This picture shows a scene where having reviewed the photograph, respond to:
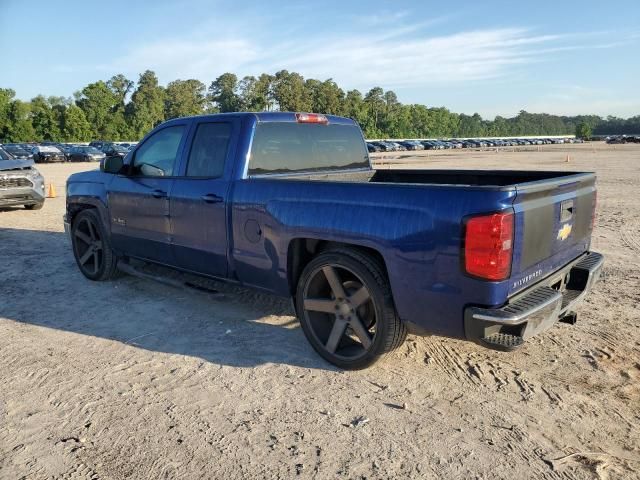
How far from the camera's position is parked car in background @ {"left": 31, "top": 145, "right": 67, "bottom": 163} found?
1807 inches

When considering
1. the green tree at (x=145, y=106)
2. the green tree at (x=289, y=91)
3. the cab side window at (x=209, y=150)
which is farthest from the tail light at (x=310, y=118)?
the green tree at (x=289, y=91)

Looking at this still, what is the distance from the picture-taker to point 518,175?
4719 millimetres

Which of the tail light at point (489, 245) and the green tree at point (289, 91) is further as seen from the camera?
the green tree at point (289, 91)

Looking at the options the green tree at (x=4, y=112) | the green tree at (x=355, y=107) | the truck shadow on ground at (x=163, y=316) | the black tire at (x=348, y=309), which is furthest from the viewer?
the green tree at (x=355, y=107)

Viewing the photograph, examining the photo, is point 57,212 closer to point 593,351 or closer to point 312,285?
point 312,285

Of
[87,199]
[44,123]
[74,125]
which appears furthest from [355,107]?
[87,199]

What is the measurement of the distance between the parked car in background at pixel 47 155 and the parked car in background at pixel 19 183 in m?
37.7

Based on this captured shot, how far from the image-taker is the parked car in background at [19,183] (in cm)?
1175

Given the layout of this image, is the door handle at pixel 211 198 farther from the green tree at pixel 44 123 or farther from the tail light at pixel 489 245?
the green tree at pixel 44 123

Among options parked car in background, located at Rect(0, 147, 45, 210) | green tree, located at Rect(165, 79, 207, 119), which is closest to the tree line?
green tree, located at Rect(165, 79, 207, 119)

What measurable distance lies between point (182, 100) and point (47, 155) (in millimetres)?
65197

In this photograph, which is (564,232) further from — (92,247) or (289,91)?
(289,91)

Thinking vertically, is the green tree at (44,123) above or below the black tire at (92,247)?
above

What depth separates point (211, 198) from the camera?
4.55 metres
